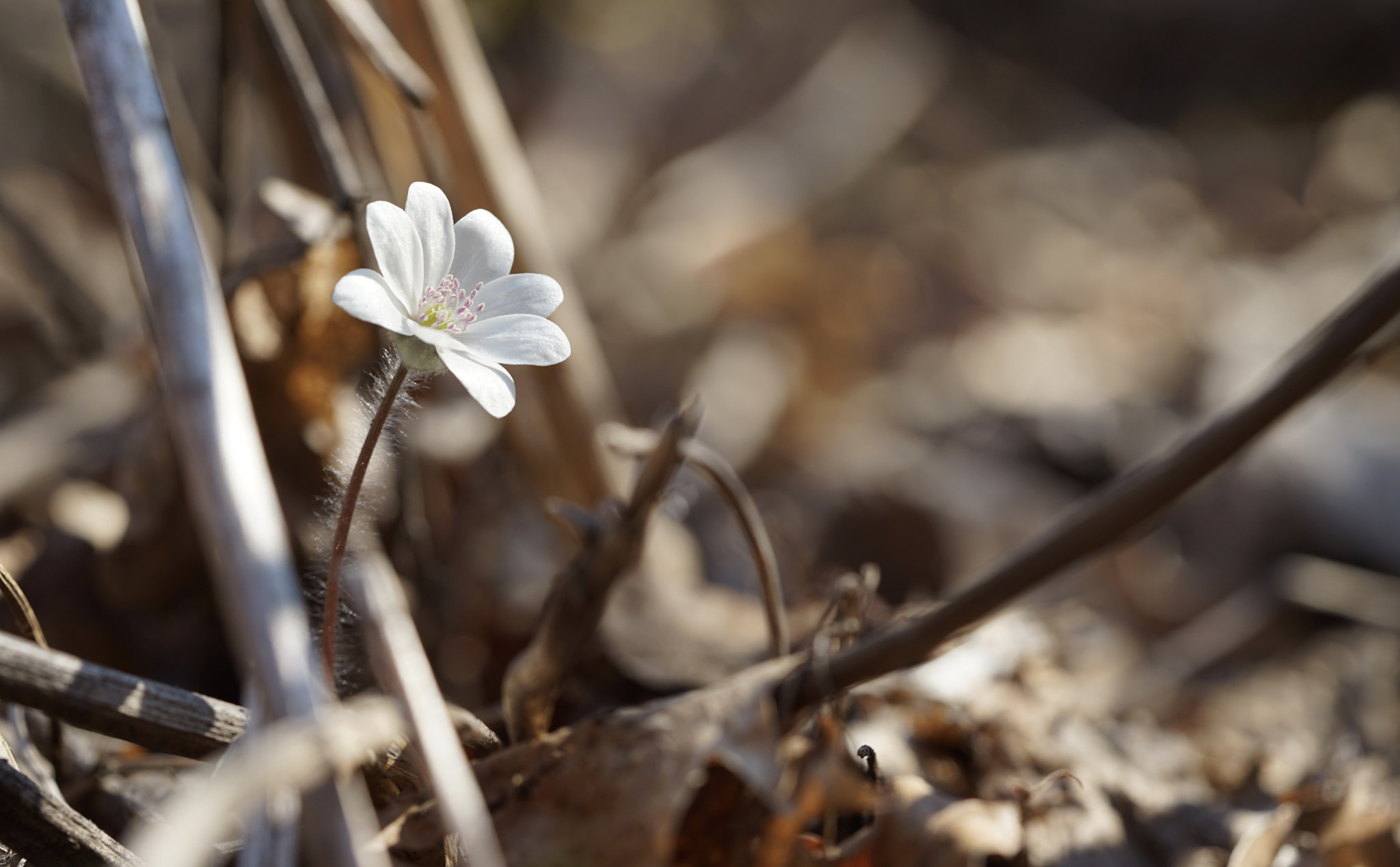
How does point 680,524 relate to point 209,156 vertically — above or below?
below

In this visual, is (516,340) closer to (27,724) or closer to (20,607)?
(20,607)

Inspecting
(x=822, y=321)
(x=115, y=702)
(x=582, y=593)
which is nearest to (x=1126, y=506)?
(x=582, y=593)

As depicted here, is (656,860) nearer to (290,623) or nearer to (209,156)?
(290,623)

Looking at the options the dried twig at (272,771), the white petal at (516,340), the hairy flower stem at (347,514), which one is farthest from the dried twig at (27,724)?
the white petal at (516,340)

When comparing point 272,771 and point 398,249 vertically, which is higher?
point 398,249

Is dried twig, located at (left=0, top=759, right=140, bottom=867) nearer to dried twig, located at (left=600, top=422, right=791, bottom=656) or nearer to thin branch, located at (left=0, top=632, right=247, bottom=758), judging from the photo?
thin branch, located at (left=0, top=632, right=247, bottom=758)

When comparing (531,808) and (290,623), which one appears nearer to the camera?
(290,623)

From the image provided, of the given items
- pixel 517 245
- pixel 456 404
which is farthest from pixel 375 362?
pixel 456 404
